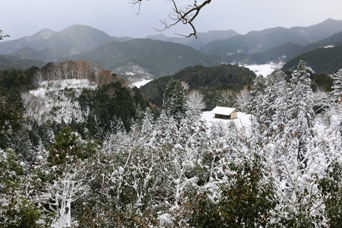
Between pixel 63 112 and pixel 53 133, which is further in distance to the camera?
pixel 63 112

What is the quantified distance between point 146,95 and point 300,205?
89.8m

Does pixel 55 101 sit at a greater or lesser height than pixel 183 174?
greater

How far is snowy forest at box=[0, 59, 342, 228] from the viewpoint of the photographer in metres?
5.84

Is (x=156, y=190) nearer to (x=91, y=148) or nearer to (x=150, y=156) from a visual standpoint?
(x=150, y=156)

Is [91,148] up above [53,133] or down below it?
above

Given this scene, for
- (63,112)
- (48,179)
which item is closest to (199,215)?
(48,179)

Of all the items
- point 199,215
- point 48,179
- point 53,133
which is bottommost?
point 53,133

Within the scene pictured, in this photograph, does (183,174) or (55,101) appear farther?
(55,101)

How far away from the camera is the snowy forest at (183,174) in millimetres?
5844

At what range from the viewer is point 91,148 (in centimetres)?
1958

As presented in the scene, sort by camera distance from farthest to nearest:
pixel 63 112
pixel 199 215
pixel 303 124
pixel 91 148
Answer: pixel 63 112 < pixel 303 124 < pixel 91 148 < pixel 199 215

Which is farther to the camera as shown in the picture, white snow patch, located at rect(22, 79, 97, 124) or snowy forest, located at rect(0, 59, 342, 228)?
white snow patch, located at rect(22, 79, 97, 124)

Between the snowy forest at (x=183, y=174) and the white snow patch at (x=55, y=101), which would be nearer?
the snowy forest at (x=183, y=174)

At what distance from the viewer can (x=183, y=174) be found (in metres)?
14.1
